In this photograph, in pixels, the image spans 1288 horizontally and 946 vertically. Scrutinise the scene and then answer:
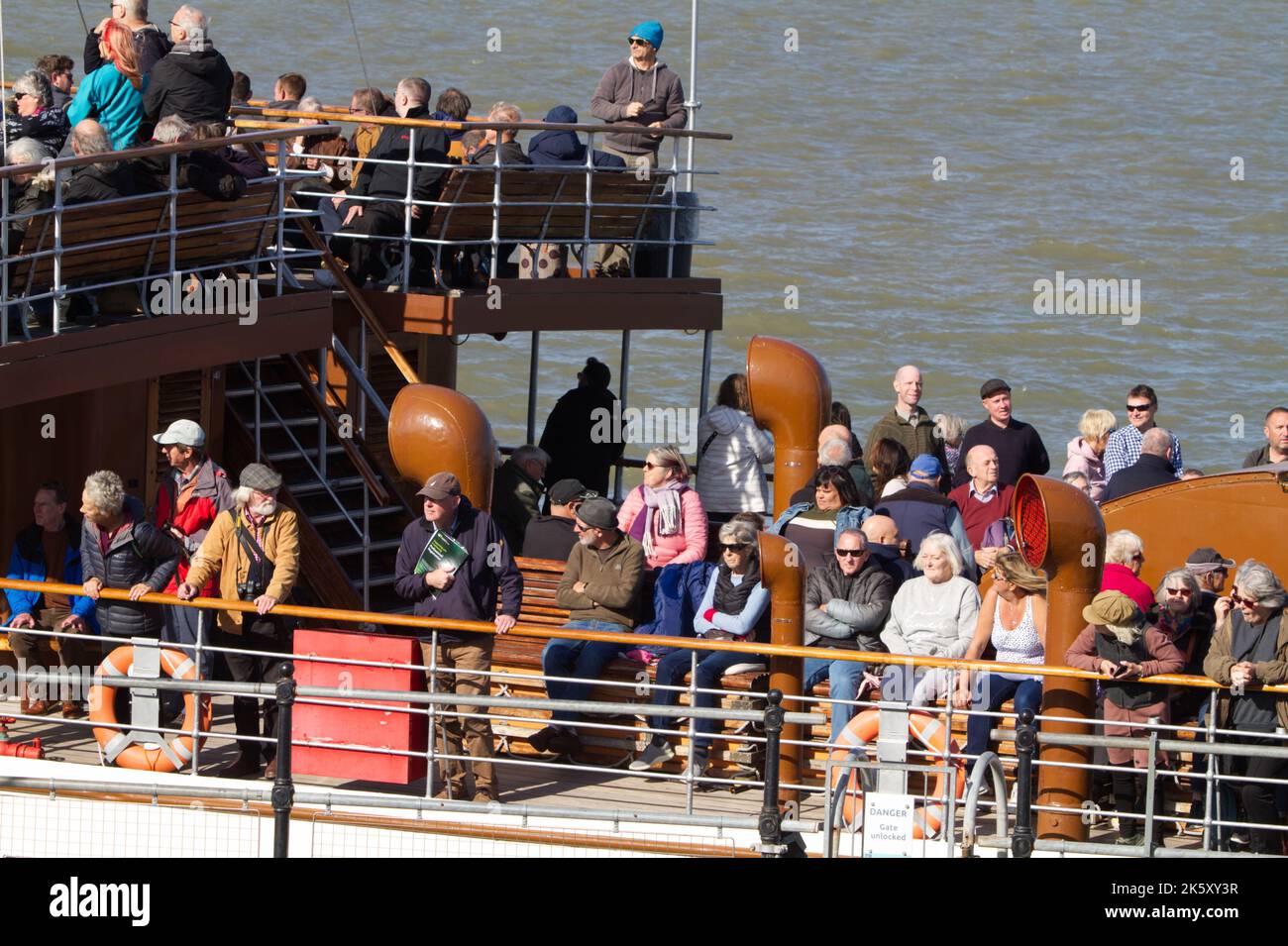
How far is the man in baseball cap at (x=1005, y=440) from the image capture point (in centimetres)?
1355

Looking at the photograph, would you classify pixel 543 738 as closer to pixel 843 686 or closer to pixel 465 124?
pixel 843 686

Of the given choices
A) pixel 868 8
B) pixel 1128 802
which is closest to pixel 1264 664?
pixel 1128 802

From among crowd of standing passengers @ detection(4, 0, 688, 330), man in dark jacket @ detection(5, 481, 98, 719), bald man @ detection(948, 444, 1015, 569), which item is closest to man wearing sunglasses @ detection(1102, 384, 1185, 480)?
bald man @ detection(948, 444, 1015, 569)

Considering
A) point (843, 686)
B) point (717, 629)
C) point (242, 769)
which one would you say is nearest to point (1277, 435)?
point (843, 686)

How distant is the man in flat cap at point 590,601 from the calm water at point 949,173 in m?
19.4

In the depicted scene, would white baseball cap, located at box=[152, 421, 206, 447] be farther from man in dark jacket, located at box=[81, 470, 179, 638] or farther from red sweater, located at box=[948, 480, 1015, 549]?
red sweater, located at box=[948, 480, 1015, 549]

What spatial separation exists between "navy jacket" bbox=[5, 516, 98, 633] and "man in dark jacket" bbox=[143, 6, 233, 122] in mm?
2616

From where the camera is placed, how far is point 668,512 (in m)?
12.0

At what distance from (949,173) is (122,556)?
3149 centimetres

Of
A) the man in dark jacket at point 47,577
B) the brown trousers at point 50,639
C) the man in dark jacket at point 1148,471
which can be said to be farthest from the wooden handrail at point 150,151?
the man in dark jacket at point 1148,471

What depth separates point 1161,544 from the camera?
12016 mm

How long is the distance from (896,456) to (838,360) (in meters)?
20.7

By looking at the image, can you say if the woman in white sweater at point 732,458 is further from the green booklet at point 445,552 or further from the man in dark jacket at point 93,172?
the man in dark jacket at point 93,172
